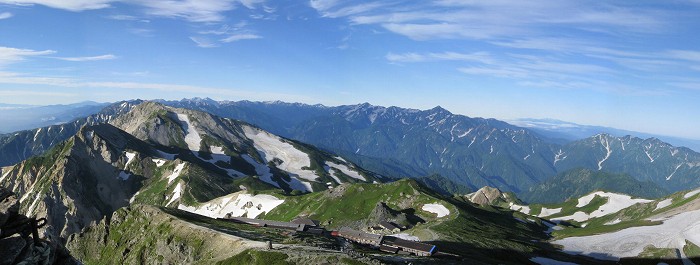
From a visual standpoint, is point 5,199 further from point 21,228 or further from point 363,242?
point 363,242

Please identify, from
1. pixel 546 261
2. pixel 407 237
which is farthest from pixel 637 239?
pixel 407 237

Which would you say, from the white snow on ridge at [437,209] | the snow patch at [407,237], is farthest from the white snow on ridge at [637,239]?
the snow patch at [407,237]

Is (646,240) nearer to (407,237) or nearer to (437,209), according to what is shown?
(437,209)

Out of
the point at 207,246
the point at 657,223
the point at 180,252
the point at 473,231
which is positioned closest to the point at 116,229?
the point at 180,252

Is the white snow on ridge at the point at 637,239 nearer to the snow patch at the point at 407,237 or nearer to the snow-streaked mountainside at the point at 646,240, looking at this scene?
the snow-streaked mountainside at the point at 646,240

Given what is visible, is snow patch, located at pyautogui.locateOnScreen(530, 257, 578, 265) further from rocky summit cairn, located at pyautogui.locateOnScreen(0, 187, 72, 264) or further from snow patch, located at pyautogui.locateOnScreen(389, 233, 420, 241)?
rocky summit cairn, located at pyautogui.locateOnScreen(0, 187, 72, 264)

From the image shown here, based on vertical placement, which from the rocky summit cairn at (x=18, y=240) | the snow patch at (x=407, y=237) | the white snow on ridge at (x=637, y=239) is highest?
the rocky summit cairn at (x=18, y=240)

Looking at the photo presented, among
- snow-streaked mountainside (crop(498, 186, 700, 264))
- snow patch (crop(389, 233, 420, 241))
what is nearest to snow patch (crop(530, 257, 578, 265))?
snow-streaked mountainside (crop(498, 186, 700, 264))
